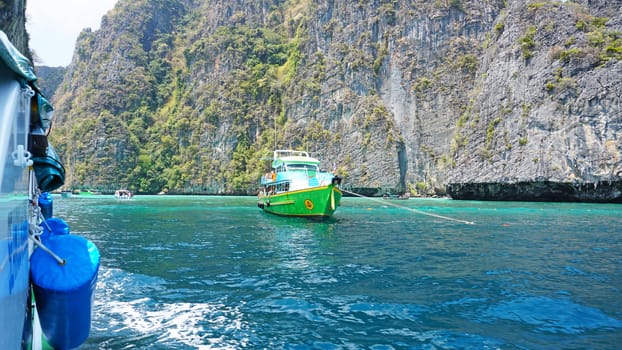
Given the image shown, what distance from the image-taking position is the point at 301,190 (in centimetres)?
2784

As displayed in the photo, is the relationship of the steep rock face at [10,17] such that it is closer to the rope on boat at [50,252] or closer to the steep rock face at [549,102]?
the rope on boat at [50,252]

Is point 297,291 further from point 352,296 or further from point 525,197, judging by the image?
point 525,197

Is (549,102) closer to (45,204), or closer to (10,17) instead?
(10,17)

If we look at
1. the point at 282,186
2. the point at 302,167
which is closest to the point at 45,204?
the point at 302,167

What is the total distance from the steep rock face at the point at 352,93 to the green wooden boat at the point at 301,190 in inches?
1479

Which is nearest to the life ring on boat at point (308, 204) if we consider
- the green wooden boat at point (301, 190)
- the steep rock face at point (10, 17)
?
the green wooden boat at point (301, 190)

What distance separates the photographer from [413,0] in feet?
298

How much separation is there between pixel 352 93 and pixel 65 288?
88.5 m

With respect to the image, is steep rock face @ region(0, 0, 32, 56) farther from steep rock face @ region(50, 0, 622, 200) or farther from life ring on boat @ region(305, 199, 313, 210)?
steep rock face @ region(50, 0, 622, 200)

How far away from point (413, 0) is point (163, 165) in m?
79.2

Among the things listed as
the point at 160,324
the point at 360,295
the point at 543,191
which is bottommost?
the point at 160,324

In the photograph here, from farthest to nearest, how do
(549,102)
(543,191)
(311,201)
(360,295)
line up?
(543,191) → (549,102) → (311,201) → (360,295)

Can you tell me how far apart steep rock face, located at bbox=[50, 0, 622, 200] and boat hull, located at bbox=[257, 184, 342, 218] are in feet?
129

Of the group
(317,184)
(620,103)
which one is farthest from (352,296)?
(620,103)
